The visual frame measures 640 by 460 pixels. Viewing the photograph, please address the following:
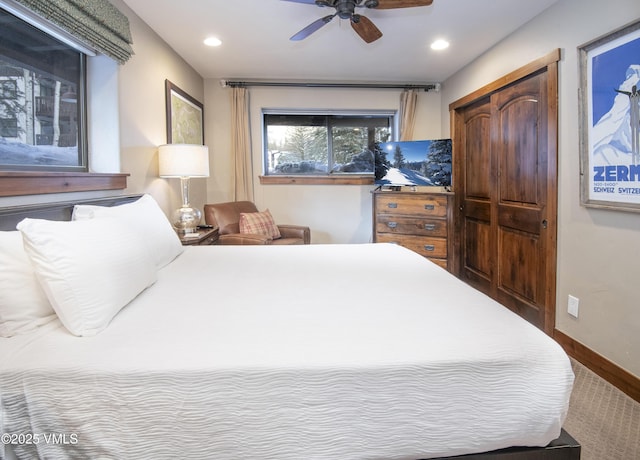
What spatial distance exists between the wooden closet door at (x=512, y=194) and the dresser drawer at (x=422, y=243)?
39 centimetres

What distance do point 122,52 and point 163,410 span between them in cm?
245

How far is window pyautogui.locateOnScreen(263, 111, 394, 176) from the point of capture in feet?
16.0

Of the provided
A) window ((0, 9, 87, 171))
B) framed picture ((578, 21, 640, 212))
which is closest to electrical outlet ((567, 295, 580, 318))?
framed picture ((578, 21, 640, 212))

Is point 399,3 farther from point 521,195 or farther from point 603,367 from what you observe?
point 603,367

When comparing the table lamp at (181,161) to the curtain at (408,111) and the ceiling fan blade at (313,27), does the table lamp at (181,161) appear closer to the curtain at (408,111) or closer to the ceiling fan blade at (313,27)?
the ceiling fan blade at (313,27)

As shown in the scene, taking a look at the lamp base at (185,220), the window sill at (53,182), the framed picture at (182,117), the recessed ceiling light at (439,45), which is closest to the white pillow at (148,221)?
the window sill at (53,182)

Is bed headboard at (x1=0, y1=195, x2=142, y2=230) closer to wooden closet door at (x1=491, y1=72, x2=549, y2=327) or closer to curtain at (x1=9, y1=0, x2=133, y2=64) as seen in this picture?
curtain at (x1=9, y1=0, x2=133, y2=64)

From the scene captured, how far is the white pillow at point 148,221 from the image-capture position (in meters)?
1.87

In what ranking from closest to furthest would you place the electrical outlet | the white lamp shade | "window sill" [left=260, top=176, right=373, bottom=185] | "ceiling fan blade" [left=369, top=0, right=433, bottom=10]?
"ceiling fan blade" [left=369, top=0, right=433, bottom=10], the electrical outlet, the white lamp shade, "window sill" [left=260, top=176, right=373, bottom=185]

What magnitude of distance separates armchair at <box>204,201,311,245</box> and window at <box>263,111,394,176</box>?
0.83 m

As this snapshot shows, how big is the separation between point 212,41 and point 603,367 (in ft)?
12.6

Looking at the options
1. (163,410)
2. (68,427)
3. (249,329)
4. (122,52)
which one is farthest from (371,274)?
(122,52)

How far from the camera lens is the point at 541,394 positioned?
3.46ft

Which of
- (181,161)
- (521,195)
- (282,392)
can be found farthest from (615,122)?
(181,161)
